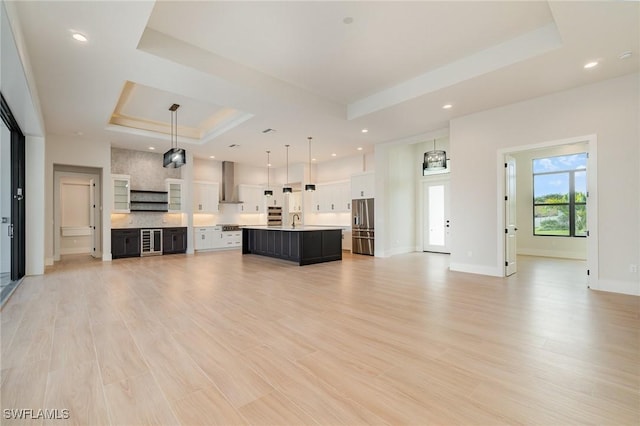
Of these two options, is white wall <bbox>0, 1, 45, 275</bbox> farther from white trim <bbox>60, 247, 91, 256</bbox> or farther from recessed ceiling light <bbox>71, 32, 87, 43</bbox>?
white trim <bbox>60, 247, 91, 256</bbox>

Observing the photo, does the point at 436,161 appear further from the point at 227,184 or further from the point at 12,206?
the point at 12,206

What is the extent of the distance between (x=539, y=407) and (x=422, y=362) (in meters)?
0.77

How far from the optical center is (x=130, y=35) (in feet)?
11.3

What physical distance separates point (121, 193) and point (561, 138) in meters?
10.9

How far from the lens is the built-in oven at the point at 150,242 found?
888 cm

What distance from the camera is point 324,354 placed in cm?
250

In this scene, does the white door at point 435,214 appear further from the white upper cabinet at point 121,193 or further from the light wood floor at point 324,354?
the white upper cabinet at point 121,193

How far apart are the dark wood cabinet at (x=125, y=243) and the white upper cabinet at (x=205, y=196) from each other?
2.09m

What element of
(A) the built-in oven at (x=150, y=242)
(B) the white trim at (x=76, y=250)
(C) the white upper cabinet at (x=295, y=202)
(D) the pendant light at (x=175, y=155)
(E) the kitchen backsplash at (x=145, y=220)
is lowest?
(B) the white trim at (x=76, y=250)

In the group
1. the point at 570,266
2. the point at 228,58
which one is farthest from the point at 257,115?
the point at 570,266

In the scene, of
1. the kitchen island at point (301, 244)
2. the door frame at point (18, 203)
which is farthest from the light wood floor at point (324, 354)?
the kitchen island at point (301, 244)

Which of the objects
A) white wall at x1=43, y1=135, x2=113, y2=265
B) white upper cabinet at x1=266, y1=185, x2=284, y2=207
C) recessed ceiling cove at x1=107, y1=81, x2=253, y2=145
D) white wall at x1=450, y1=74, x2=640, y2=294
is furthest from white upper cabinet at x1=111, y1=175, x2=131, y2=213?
white wall at x1=450, y1=74, x2=640, y2=294

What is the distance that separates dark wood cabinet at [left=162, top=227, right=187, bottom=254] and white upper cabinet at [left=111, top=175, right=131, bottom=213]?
4.23 feet

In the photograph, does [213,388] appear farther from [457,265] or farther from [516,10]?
[457,265]
